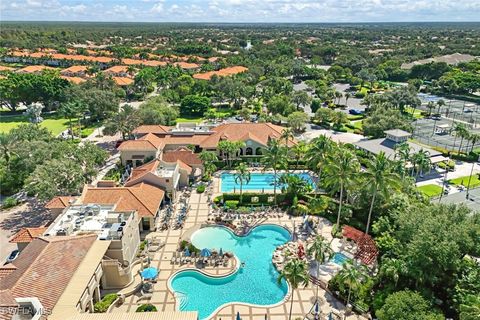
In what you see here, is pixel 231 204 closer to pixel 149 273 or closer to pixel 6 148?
pixel 149 273

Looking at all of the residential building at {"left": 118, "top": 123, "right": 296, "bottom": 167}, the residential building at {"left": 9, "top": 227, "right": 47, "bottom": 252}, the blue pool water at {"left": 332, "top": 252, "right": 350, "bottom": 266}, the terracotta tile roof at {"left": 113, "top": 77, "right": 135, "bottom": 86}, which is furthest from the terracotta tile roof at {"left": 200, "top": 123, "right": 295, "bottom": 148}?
the terracotta tile roof at {"left": 113, "top": 77, "right": 135, "bottom": 86}

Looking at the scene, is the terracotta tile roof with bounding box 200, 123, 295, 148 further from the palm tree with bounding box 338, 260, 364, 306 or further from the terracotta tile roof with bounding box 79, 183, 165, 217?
the palm tree with bounding box 338, 260, 364, 306

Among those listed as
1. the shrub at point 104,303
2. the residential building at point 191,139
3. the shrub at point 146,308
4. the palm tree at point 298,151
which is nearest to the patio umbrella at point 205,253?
the shrub at point 146,308

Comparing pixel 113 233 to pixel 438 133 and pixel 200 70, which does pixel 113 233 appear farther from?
pixel 200 70

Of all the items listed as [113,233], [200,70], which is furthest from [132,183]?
[200,70]

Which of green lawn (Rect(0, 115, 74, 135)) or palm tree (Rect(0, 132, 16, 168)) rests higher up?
A: palm tree (Rect(0, 132, 16, 168))

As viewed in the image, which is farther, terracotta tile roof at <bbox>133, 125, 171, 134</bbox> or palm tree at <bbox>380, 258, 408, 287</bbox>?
terracotta tile roof at <bbox>133, 125, 171, 134</bbox>
